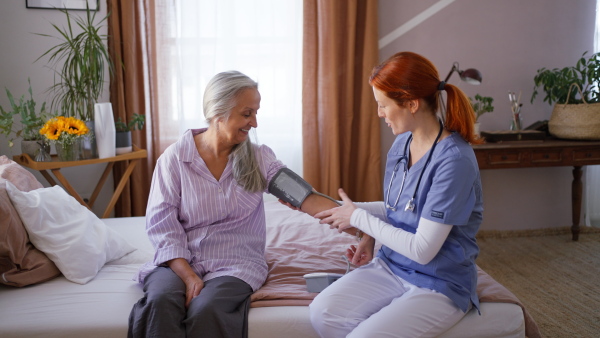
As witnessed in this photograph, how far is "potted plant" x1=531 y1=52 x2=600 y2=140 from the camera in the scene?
344 cm

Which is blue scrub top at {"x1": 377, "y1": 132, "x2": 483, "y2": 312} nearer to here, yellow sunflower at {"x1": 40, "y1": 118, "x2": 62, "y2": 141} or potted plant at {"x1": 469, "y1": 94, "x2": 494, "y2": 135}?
yellow sunflower at {"x1": 40, "y1": 118, "x2": 62, "y2": 141}

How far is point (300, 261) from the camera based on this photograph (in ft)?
7.02

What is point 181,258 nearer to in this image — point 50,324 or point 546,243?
point 50,324

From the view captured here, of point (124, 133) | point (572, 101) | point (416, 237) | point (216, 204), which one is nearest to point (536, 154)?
point (572, 101)

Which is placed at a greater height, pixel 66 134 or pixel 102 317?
pixel 66 134

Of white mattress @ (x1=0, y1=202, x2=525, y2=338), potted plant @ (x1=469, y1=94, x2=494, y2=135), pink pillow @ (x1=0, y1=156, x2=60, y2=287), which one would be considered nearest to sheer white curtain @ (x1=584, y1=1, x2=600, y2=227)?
potted plant @ (x1=469, y1=94, x2=494, y2=135)

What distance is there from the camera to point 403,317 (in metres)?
1.58

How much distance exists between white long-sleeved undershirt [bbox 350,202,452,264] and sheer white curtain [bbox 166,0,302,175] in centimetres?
200

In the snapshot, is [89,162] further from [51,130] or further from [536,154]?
[536,154]

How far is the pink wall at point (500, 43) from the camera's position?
3.71 m

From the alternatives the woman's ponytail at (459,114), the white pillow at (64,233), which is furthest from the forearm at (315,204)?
the white pillow at (64,233)

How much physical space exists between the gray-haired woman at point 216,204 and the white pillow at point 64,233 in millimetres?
245

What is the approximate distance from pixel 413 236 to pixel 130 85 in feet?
7.59

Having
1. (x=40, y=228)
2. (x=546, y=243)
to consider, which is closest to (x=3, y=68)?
(x=40, y=228)
